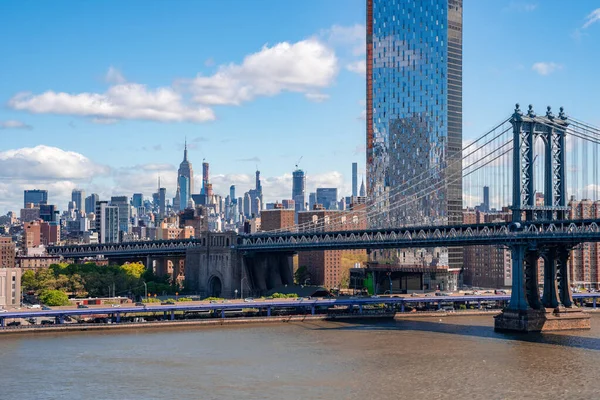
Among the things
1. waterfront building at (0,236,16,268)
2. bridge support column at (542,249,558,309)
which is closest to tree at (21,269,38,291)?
waterfront building at (0,236,16,268)

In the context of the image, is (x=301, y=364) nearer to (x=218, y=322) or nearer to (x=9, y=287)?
(x=218, y=322)

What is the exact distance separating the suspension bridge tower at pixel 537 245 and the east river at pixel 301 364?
7.38 ft

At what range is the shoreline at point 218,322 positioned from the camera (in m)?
69.5

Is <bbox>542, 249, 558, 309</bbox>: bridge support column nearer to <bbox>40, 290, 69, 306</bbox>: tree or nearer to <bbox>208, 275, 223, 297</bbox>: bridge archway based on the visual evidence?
<bbox>40, 290, 69, 306</bbox>: tree

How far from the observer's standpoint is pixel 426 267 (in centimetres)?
12675

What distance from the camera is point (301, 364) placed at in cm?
5406

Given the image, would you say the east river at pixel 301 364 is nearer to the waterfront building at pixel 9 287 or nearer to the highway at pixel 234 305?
the highway at pixel 234 305

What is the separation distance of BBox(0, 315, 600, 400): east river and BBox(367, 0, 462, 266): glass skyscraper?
6889 centimetres

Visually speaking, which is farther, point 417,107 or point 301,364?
point 417,107

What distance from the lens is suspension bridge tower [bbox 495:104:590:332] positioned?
7200 cm

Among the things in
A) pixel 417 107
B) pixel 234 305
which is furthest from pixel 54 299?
pixel 417 107

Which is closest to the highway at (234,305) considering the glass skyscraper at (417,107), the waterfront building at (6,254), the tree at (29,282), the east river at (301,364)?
the east river at (301,364)

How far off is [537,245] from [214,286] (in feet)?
159

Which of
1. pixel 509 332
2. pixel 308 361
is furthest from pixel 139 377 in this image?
pixel 509 332
